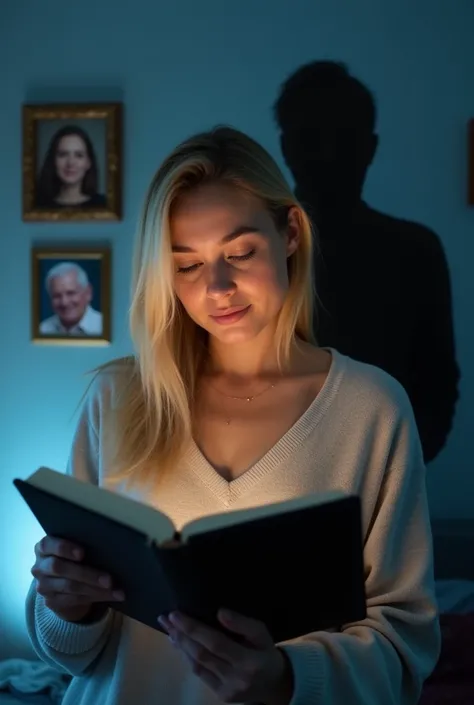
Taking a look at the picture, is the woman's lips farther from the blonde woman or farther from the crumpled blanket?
the crumpled blanket

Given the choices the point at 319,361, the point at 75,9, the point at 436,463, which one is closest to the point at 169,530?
the point at 319,361

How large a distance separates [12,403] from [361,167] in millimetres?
1373

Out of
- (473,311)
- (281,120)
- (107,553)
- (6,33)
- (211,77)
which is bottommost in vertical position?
(107,553)

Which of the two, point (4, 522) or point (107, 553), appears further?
point (4, 522)

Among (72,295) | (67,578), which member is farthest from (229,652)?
(72,295)

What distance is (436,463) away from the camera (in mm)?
2172

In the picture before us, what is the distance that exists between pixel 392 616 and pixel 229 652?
28 centimetres

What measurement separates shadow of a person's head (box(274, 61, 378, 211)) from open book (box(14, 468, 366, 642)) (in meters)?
1.62

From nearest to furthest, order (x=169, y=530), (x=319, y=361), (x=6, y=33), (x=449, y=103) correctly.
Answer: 1. (x=169, y=530)
2. (x=319, y=361)
3. (x=449, y=103)
4. (x=6, y=33)

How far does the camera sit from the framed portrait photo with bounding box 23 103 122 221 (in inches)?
87.7

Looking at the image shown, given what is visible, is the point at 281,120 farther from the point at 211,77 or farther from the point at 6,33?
the point at 6,33

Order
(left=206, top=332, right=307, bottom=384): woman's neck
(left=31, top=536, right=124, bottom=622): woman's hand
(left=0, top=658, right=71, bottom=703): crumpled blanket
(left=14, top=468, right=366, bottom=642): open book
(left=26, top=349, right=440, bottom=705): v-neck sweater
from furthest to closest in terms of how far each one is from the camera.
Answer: (left=0, top=658, right=71, bottom=703): crumpled blanket → (left=206, top=332, right=307, bottom=384): woman's neck → (left=26, top=349, right=440, bottom=705): v-neck sweater → (left=31, top=536, right=124, bottom=622): woman's hand → (left=14, top=468, right=366, bottom=642): open book

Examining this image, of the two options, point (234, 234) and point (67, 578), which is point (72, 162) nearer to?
point (234, 234)

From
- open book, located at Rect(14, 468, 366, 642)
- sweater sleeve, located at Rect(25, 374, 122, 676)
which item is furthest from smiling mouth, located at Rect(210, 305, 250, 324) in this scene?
open book, located at Rect(14, 468, 366, 642)
